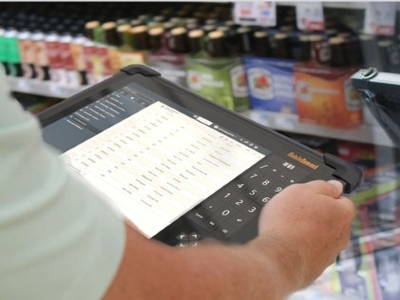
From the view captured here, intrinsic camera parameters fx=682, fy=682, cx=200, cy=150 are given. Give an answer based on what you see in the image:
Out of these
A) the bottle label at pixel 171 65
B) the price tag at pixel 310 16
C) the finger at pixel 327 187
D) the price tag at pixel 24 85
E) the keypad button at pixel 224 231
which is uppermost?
the finger at pixel 327 187

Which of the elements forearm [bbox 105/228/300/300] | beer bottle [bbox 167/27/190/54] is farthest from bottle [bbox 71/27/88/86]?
forearm [bbox 105/228/300/300]

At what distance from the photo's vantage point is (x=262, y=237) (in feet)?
2.51

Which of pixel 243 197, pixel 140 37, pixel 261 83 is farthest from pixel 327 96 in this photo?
pixel 243 197

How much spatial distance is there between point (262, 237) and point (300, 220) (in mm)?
64

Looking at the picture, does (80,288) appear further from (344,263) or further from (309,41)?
(309,41)

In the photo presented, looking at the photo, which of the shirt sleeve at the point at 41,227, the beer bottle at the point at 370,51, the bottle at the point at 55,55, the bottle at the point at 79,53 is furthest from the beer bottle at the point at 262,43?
the shirt sleeve at the point at 41,227

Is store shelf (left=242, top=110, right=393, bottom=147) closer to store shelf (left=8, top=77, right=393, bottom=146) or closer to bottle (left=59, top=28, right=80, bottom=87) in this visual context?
store shelf (left=8, top=77, right=393, bottom=146)

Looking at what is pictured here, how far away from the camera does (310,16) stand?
1623 millimetres

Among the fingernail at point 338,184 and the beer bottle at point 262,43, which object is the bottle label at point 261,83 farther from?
the fingernail at point 338,184

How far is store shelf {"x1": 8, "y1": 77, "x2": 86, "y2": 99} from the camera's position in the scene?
2.28 metres

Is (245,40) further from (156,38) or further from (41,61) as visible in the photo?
(41,61)

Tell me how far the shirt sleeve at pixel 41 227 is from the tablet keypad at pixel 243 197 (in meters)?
0.30

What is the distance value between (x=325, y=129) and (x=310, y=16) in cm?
28

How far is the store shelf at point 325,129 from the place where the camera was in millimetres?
1611
